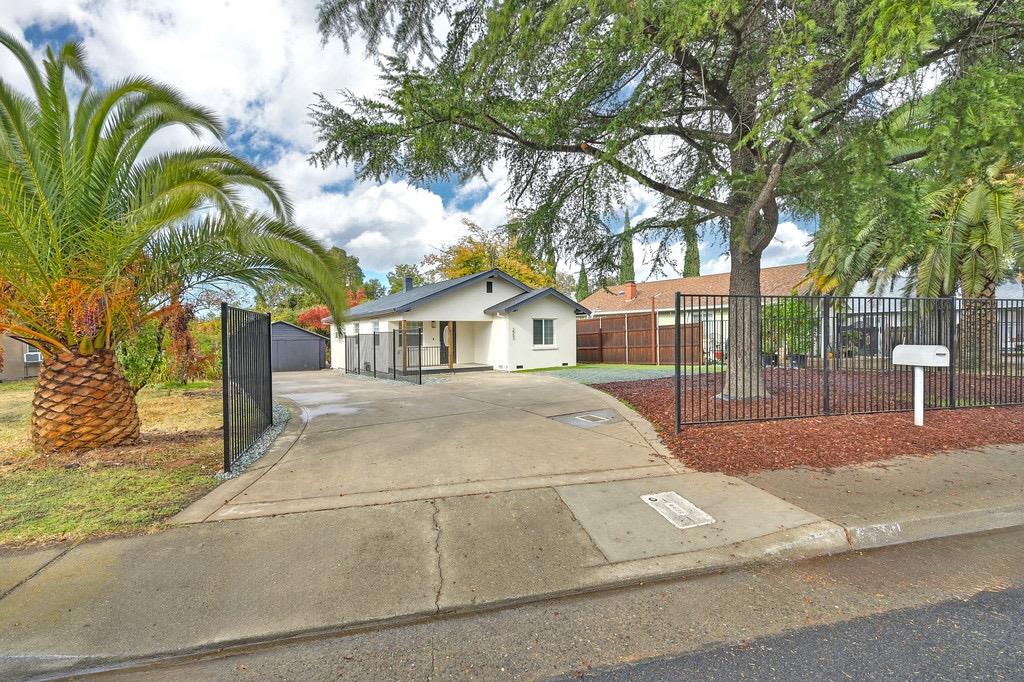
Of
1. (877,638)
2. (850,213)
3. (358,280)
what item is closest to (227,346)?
(877,638)

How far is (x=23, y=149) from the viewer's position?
5594 mm

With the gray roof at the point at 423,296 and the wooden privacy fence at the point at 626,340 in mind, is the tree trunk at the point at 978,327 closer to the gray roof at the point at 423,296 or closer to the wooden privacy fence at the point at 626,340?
the wooden privacy fence at the point at 626,340

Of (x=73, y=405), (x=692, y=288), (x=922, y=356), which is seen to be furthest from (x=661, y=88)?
(x=692, y=288)

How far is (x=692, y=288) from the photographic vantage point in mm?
27750

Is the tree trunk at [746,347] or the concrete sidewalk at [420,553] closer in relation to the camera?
the concrete sidewalk at [420,553]

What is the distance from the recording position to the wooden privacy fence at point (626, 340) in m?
21.6

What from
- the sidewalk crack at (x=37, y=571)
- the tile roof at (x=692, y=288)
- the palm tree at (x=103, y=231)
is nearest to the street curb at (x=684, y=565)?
the sidewalk crack at (x=37, y=571)

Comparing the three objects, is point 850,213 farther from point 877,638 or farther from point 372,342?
point 372,342

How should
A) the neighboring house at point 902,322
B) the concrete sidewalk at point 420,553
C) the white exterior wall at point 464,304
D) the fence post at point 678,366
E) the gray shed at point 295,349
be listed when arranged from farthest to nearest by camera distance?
the gray shed at point 295,349 → the white exterior wall at point 464,304 → the neighboring house at point 902,322 → the fence post at point 678,366 → the concrete sidewalk at point 420,553

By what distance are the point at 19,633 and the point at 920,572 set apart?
559 centimetres

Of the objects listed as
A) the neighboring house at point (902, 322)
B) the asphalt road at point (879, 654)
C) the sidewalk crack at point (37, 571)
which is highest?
the neighboring house at point (902, 322)

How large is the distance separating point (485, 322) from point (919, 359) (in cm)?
1677

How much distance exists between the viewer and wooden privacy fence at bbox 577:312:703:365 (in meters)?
21.6

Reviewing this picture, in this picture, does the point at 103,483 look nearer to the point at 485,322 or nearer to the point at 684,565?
the point at 684,565
